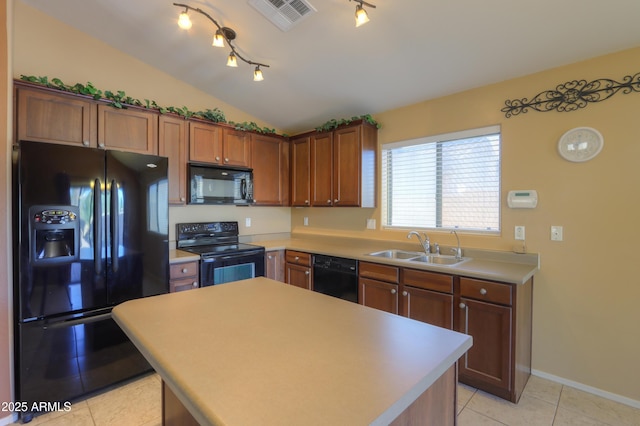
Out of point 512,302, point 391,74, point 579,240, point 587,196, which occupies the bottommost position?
point 512,302

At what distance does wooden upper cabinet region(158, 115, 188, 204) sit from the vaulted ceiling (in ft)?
2.10

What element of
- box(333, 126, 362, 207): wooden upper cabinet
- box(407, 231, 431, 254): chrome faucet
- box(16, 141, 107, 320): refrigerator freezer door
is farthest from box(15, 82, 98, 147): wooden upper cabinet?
box(407, 231, 431, 254): chrome faucet

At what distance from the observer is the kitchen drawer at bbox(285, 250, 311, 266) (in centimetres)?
334

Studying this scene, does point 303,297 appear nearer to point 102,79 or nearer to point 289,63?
point 289,63

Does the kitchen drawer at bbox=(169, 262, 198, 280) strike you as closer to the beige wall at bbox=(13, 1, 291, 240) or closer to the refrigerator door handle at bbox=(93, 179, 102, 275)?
the refrigerator door handle at bbox=(93, 179, 102, 275)

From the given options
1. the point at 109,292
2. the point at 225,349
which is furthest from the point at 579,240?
the point at 109,292

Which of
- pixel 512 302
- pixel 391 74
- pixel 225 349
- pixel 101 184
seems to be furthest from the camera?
pixel 391 74

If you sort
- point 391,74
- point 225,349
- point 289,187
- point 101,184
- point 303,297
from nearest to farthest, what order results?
1. point 225,349
2. point 303,297
3. point 101,184
4. point 391,74
5. point 289,187

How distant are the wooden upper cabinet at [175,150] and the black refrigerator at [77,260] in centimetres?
51

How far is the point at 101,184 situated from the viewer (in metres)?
2.17

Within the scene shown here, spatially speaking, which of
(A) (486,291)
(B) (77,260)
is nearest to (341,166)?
(A) (486,291)

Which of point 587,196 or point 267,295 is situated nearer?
point 267,295

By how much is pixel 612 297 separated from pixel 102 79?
15.0ft

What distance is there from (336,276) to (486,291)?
138cm
